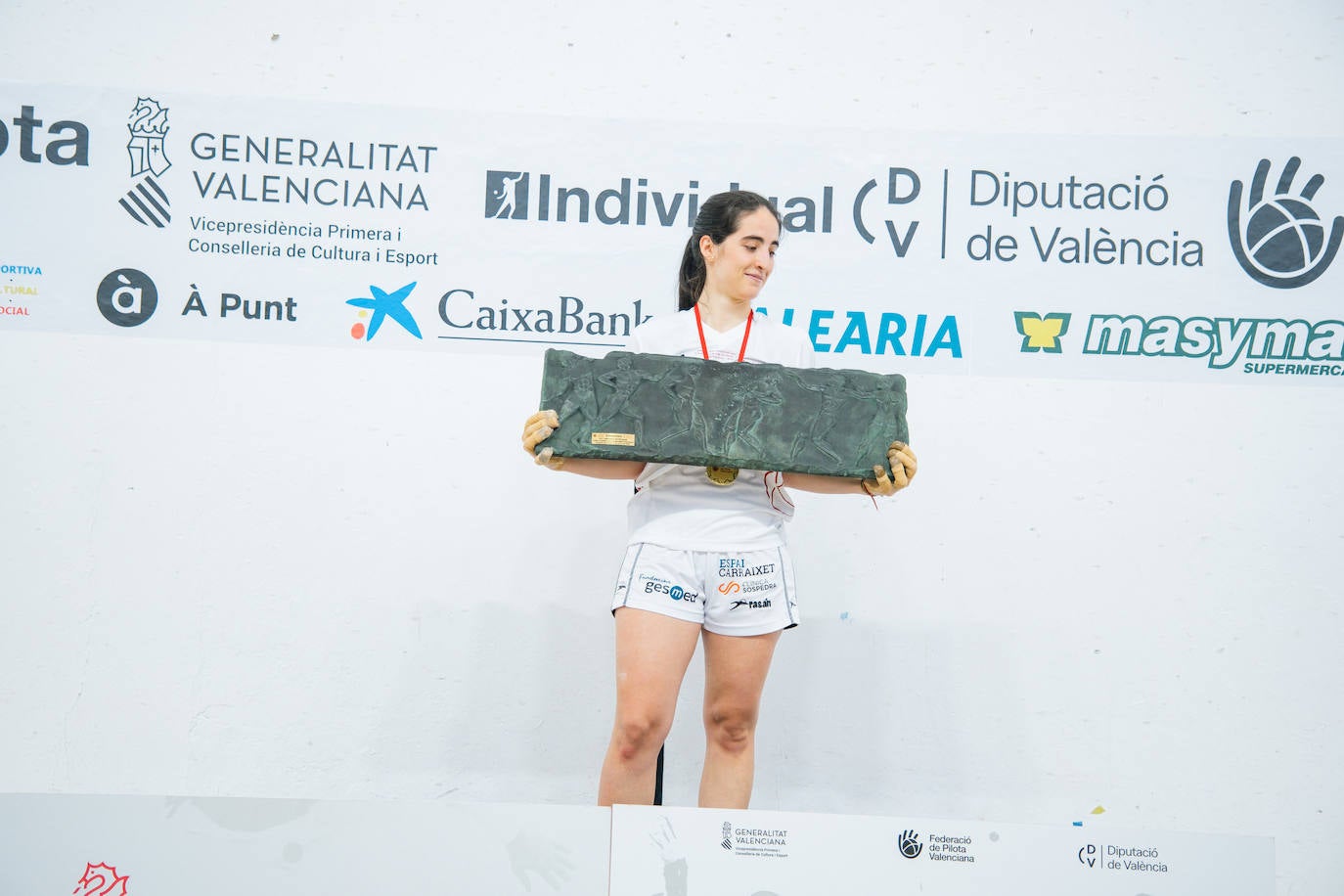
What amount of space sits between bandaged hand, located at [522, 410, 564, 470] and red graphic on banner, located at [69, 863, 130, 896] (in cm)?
98

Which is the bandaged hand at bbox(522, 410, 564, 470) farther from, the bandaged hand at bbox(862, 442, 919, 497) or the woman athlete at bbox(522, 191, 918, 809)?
the bandaged hand at bbox(862, 442, 919, 497)

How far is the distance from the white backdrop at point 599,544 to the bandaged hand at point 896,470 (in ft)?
2.89

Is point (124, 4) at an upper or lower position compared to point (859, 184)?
upper

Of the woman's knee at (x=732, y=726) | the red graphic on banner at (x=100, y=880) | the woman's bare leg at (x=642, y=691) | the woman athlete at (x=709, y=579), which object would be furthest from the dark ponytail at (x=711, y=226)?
the red graphic on banner at (x=100, y=880)

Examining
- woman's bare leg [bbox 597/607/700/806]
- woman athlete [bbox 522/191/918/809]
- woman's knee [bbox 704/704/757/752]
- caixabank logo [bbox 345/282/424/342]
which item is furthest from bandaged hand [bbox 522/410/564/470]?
caixabank logo [bbox 345/282/424/342]

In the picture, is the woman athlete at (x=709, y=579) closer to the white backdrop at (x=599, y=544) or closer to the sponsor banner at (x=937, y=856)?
the sponsor banner at (x=937, y=856)

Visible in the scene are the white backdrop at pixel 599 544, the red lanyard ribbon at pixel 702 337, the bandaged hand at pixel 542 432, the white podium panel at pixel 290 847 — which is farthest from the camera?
the white backdrop at pixel 599 544

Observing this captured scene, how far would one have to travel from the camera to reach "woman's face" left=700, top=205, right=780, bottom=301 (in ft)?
7.25

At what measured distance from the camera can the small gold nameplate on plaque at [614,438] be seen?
81.4 inches

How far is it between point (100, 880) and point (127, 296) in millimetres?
1768

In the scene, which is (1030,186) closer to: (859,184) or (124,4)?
(859,184)

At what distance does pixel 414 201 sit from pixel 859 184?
49.2 inches

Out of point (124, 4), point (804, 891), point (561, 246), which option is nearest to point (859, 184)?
point (561, 246)

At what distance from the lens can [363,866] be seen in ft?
5.56
